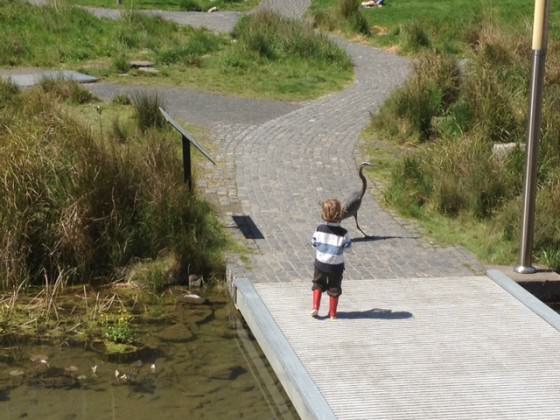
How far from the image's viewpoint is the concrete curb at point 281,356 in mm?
7402

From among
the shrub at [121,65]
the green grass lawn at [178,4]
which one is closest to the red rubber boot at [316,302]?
the shrub at [121,65]

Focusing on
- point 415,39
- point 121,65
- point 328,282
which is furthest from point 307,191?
point 415,39

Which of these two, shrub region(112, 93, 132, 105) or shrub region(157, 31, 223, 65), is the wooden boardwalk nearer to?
shrub region(112, 93, 132, 105)

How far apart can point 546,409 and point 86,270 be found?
15.5 feet

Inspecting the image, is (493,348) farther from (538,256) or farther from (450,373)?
(538,256)

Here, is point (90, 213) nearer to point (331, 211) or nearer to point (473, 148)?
point (331, 211)

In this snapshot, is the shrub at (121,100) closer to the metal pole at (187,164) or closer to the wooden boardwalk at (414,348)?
the metal pole at (187,164)

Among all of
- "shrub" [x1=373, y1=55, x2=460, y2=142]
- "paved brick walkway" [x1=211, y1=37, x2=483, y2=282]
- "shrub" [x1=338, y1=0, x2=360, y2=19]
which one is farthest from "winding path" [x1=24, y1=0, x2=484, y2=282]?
"shrub" [x1=338, y1=0, x2=360, y2=19]

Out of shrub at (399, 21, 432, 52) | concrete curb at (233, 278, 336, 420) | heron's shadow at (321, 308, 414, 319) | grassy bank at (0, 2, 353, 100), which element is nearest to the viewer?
concrete curb at (233, 278, 336, 420)

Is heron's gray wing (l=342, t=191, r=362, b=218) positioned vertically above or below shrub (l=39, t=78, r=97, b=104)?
below

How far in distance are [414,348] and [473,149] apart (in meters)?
4.73

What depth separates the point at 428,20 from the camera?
25719mm

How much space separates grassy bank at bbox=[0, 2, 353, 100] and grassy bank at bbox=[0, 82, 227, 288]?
8083 mm

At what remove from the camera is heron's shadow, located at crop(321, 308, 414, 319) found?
9.13 meters
